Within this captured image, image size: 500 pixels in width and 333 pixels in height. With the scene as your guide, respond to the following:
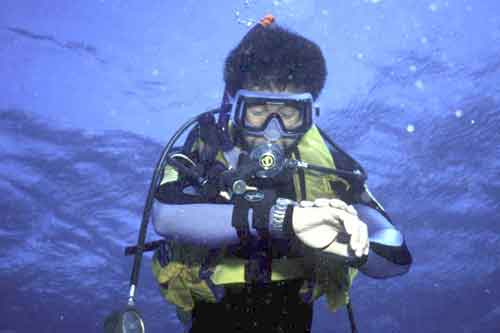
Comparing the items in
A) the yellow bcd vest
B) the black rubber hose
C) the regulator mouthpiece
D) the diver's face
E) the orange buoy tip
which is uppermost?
the orange buoy tip

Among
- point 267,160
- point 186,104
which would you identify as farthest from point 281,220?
point 186,104

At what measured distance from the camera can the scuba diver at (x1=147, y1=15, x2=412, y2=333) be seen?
291 cm

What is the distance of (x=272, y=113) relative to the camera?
154 inches

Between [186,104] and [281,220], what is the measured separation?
11.8 meters

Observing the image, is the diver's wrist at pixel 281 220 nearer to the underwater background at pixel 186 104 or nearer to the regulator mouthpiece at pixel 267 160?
the regulator mouthpiece at pixel 267 160

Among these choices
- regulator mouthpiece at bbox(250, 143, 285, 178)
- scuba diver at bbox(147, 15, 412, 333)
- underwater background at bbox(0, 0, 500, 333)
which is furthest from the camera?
underwater background at bbox(0, 0, 500, 333)

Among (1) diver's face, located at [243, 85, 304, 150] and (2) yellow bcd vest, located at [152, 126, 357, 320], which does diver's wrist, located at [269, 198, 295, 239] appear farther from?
(1) diver's face, located at [243, 85, 304, 150]

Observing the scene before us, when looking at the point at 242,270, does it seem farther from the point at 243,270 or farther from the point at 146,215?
the point at 146,215

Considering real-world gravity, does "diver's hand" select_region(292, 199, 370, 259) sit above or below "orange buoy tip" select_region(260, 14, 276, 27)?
below

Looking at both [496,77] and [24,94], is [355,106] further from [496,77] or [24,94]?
[24,94]

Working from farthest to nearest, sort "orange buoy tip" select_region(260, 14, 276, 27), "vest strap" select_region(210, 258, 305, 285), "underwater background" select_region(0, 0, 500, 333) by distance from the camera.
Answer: "underwater background" select_region(0, 0, 500, 333) → "orange buoy tip" select_region(260, 14, 276, 27) → "vest strap" select_region(210, 258, 305, 285)

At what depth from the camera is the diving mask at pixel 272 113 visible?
389 cm

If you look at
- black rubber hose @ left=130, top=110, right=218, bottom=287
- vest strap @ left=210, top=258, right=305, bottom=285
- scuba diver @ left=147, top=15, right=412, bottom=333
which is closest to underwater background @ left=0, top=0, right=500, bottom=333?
scuba diver @ left=147, top=15, right=412, bottom=333

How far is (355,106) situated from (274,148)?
1186cm
